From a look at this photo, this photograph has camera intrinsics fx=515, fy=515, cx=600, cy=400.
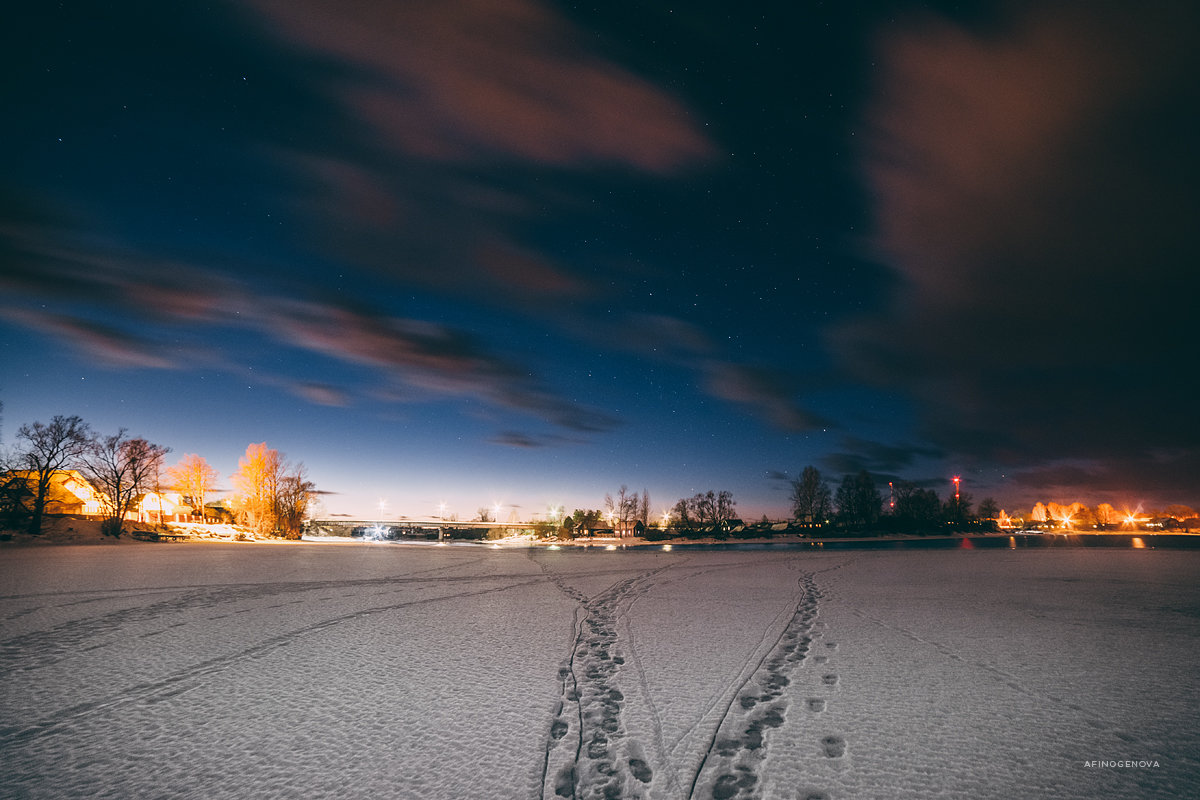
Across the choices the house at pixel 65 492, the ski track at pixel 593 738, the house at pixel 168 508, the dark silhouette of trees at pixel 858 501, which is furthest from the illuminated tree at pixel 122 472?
the dark silhouette of trees at pixel 858 501

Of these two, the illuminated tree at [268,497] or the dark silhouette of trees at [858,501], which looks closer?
the illuminated tree at [268,497]

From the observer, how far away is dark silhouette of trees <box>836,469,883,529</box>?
104250 mm

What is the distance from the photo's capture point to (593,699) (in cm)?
466

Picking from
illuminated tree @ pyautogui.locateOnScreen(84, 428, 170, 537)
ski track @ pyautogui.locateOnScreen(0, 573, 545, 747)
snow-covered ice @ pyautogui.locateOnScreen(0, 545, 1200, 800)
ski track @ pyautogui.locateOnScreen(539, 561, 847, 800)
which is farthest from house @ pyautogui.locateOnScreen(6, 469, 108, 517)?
ski track @ pyautogui.locateOnScreen(539, 561, 847, 800)

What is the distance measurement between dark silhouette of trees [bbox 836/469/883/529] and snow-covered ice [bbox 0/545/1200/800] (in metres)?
105

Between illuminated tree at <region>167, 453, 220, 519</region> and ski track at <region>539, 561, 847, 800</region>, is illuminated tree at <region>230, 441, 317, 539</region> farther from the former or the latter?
ski track at <region>539, 561, 847, 800</region>

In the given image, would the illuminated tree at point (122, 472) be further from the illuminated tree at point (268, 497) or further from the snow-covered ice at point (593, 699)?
the snow-covered ice at point (593, 699)

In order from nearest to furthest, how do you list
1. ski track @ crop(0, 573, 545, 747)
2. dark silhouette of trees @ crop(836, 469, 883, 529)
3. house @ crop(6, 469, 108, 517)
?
ski track @ crop(0, 573, 545, 747) → house @ crop(6, 469, 108, 517) → dark silhouette of trees @ crop(836, 469, 883, 529)

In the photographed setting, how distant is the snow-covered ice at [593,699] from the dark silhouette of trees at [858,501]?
10493 cm

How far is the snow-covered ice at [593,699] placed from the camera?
3303 mm

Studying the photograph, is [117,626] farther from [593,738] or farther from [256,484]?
[256,484]

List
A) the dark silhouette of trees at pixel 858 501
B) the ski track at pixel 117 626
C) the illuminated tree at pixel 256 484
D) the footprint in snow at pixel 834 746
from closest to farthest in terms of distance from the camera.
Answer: the footprint in snow at pixel 834 746 → the ski track at pixel 117 626 → the illuminated tree at pixel 256 484 → the dark silhouette of trees at pixel 858 501

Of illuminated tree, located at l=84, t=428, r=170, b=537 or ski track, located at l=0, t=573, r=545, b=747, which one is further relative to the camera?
illuminated tree, located at l=84, t=428, r=170, b=537

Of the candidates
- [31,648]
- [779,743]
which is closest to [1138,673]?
[779,743]
